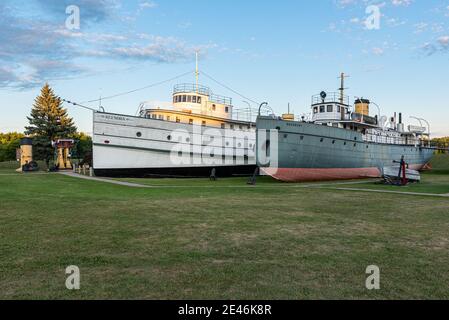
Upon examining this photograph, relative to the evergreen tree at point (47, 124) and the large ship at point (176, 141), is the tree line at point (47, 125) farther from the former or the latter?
the large ship at point (176, 141)

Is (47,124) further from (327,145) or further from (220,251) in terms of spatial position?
(220,251)

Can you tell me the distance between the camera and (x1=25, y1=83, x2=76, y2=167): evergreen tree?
48062 mm

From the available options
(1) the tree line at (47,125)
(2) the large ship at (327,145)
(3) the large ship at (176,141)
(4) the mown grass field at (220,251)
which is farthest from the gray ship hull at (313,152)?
(1) the tree line at (47,125)

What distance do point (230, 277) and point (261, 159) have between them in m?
19.0

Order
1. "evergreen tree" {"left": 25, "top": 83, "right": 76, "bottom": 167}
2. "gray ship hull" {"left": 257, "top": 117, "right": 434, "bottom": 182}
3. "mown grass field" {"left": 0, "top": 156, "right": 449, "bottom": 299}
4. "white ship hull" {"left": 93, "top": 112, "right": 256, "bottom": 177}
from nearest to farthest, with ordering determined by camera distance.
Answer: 1. "mown grass field" {"left": 0, "top": 156, "right": 449, "bottom": 299}
2. "gray ship hull" {"left": 257, "top": 117, "right": 434, "bottom": 182}
3. "white ship hull" {"left": 93, "top": 112, "right": 256, "bottom": 177}
4. "evergreen tree" {"left": 25, "top": 83, "right": 76, "bottom": 167}

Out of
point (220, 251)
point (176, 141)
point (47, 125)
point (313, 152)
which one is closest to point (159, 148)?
point (176, 141)

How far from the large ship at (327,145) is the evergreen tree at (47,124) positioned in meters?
36.8

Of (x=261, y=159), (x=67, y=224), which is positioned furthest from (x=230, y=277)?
(x=261, y=159)

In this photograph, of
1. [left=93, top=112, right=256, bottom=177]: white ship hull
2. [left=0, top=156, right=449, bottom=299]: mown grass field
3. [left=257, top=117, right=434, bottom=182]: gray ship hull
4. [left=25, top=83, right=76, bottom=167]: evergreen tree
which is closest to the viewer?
[left=0, top=156, right=449, bottom=299]: mown grass field

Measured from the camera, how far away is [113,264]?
5352 mm

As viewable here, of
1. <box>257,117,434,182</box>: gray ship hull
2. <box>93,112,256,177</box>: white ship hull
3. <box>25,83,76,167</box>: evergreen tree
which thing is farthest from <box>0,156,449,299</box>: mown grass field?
<box>25,83,76,167</box>: evergreen tree

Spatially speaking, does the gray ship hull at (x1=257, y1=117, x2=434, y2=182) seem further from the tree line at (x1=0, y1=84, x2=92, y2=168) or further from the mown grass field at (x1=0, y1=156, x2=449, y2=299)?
the tree line at (x1=0, y1=84, x2=92, y2=168)

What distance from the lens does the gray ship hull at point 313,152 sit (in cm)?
2331

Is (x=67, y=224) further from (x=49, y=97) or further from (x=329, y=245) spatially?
(x=49, y=97)
